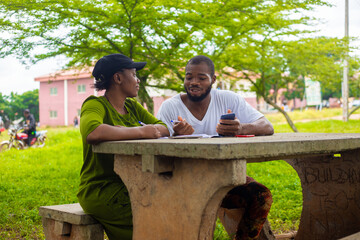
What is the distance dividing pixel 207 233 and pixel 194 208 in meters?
0.14

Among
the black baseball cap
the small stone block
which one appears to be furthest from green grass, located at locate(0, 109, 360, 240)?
the black baseball cap

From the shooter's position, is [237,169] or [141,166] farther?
[141,166]

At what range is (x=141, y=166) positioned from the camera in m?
2.17

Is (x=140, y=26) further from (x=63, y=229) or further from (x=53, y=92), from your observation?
(x=53, y=92)

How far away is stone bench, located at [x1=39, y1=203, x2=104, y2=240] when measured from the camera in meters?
2.46

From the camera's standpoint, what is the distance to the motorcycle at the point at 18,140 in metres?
13.8

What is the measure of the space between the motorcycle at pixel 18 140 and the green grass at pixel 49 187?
3439 mm

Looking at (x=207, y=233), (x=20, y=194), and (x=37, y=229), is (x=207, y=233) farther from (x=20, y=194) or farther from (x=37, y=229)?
(x=20, y=194)

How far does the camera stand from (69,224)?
2580 millimetres

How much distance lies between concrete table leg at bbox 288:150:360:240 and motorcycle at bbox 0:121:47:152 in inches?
478

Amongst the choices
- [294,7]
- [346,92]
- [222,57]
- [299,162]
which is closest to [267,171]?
[222,57]

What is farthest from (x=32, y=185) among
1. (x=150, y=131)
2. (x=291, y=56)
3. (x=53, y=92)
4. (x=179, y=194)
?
(x=53, y=92)

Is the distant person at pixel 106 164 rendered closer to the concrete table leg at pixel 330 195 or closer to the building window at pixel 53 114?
the concrete table leg at pixel 330 195

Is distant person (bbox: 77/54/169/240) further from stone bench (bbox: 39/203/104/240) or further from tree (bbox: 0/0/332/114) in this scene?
tree (bbox: 0/0/332/114)
